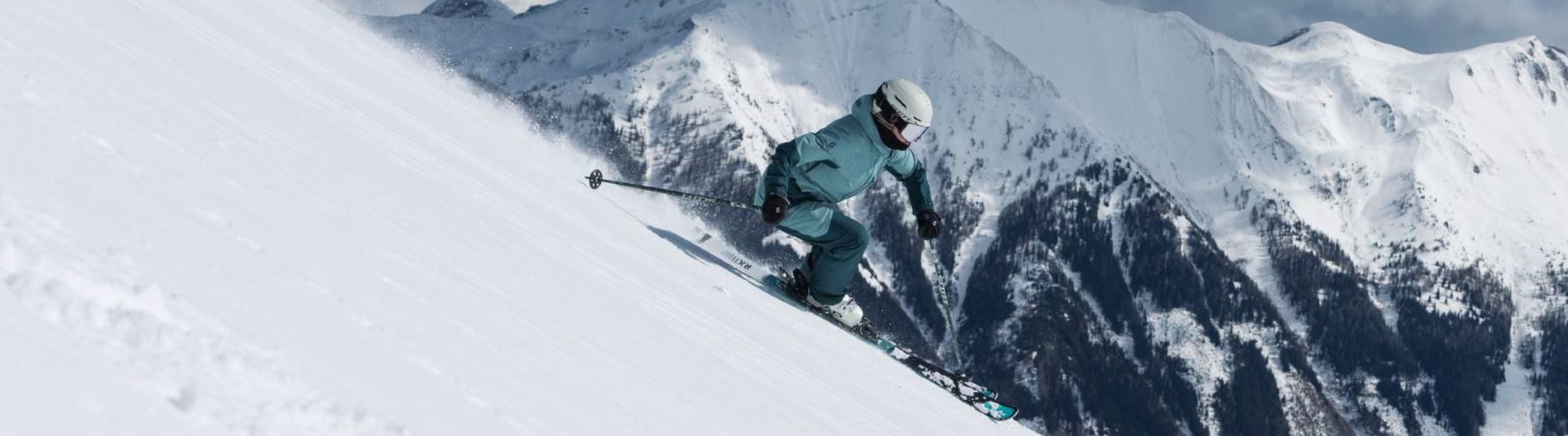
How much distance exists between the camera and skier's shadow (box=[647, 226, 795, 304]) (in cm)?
1295

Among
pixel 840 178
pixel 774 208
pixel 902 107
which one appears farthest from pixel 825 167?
pixel 774 208

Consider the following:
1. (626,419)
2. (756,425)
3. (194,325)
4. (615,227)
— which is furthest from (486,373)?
(615,227)

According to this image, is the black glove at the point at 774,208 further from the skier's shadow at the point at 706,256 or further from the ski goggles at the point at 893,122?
the ski goggles at the point at 893,122

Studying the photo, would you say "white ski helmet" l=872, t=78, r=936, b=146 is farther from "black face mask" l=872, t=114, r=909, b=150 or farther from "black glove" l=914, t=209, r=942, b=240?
"black glove" l=914, t=209, r=942, b=240

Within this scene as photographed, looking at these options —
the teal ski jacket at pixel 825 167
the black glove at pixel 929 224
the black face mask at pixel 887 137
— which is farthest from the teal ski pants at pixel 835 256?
the black face mask at pixel 887 137

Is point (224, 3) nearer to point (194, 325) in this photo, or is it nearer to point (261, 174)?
point (261, 174)

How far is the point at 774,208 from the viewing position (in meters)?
11.7

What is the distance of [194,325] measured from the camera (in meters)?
2.75

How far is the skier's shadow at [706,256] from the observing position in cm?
1295

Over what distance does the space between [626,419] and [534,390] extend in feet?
1.23

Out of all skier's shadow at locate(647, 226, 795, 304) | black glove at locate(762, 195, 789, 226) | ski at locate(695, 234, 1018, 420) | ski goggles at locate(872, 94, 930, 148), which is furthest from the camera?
skier's shadow at locate(647, 226, 795, 304)

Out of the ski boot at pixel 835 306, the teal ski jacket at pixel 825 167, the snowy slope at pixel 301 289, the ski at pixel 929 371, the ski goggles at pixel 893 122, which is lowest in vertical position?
the snowy slope at pixel 301 289

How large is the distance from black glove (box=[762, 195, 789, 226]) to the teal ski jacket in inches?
7.7

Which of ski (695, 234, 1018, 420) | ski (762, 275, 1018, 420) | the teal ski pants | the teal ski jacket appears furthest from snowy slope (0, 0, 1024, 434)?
the teal ski pants
